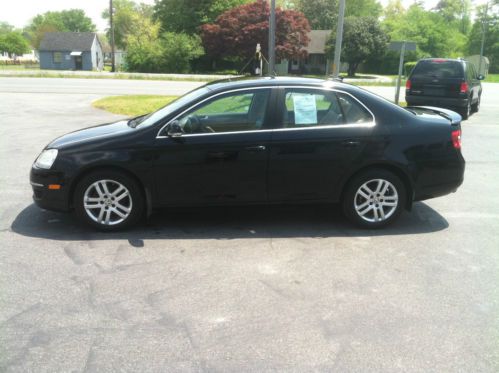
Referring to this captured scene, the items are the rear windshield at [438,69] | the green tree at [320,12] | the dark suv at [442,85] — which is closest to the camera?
the dark suv at [442,85]

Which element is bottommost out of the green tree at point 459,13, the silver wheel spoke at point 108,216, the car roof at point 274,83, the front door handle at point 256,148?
the silver wheel spoke at point 108,216

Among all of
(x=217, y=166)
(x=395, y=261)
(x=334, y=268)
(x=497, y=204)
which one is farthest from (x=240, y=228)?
(x=497, y=204)

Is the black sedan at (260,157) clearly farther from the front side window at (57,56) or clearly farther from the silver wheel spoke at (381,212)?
the front side window at (57,56)

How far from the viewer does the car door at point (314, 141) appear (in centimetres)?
527

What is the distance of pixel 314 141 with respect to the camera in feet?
17.3

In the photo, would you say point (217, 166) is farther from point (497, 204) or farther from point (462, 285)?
point (497, 204)

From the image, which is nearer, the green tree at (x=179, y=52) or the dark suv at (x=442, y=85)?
the dark suv at (x=442, y=85)

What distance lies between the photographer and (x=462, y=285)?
4176mm

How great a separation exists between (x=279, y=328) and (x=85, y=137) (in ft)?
10.4

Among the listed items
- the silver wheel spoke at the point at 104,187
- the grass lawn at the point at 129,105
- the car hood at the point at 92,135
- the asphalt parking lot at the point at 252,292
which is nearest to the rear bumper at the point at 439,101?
the grass lawn at the point at 129,105

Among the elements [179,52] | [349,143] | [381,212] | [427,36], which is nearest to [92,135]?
[349,143]

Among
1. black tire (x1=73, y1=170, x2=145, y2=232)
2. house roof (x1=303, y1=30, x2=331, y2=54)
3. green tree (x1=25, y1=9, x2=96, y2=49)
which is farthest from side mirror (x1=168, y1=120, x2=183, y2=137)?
green tree (x1=25, y1=9, x2=96, y2=49)

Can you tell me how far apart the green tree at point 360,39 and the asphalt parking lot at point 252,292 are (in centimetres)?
4717

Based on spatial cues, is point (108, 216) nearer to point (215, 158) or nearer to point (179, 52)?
point (215, 158)
